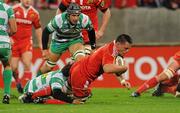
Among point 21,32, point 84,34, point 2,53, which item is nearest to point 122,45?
point 2,53

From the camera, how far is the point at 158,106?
14742 mm

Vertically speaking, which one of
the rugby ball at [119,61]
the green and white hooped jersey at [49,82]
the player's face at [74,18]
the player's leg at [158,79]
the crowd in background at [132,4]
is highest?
the player's face at [74,18]

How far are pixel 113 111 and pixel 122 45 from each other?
1527mm

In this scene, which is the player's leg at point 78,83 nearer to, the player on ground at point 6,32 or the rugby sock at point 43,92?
the rugby sock at point 43,92

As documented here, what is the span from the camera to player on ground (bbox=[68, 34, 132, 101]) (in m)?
14.5

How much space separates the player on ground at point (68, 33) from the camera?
16328mm

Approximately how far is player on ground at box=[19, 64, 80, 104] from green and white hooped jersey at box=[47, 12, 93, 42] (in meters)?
1.56

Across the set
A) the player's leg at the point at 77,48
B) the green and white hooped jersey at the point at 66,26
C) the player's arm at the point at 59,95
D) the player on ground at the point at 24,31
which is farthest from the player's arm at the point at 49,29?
the player on ground at the point at 24,31

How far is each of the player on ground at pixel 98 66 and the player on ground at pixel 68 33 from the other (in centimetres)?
143

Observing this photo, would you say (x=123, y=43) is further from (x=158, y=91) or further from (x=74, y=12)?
(x=158, y=91)

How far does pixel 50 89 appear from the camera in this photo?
1499 centimetres

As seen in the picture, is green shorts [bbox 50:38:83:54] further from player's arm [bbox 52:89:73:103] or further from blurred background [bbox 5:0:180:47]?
blurred background [bbox 5:0:180:47]

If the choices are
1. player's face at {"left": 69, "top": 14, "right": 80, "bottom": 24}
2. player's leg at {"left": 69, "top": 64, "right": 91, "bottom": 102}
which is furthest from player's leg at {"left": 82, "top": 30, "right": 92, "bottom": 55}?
player's leg at {"left": 69, "top": 64, "right": 91, "bottom": 102}

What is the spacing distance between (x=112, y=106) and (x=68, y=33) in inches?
113
